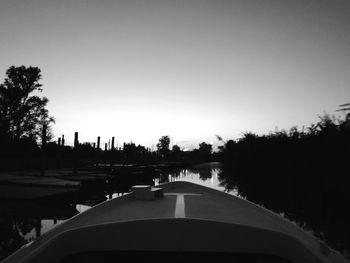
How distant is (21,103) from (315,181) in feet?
153

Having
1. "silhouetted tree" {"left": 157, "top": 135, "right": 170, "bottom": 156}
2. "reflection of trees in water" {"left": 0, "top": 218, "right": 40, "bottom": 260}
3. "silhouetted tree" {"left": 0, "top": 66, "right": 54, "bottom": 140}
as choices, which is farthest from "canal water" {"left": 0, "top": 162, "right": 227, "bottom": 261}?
"silhouetted tree" {"left": 157, "top": 135, "right": 170, "bottom": 156}

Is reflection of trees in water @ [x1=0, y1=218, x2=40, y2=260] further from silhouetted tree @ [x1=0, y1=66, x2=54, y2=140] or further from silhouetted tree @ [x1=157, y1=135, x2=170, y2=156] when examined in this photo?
silhouetted tree @ [x1=157, y1=135, x2=170, y2=156]

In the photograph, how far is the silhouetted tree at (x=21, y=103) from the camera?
43.3 meters

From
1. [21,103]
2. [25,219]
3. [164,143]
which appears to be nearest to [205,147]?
[164,143]

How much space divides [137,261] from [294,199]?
463 inches

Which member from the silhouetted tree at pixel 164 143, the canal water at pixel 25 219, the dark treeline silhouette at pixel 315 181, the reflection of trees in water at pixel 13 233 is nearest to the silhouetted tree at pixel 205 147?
the silhouetted tree at pixel 164 143

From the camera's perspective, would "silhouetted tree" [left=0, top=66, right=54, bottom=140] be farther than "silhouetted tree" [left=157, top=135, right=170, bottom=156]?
No

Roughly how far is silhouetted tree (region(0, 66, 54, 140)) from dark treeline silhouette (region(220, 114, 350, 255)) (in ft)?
132

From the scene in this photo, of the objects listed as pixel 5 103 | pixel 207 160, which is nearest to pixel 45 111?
pixel 5 103

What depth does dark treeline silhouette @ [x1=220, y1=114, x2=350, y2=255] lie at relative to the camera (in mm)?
9133

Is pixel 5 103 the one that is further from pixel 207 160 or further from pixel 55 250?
pixel 207 160

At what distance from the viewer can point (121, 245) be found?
6.05 ft

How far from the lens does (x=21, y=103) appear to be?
45.3 meters

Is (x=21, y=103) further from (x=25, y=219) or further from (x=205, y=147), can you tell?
(x=205, y=147)
